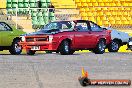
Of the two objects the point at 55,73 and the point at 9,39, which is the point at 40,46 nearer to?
the point at 9,39

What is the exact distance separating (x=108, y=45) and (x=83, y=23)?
2.31m

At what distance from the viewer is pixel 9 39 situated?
26.0 metres

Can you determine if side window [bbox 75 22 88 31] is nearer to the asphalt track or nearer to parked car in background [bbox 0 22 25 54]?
parked car in background [bbox 0 22 25 54]

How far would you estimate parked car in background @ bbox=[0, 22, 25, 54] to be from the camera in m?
25.9

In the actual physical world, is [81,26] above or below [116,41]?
above

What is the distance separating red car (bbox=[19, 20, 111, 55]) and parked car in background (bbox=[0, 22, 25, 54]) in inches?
24.7

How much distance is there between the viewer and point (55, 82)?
14070mm

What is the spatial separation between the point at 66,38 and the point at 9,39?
251 centimetres

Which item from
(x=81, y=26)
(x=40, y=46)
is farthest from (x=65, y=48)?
(x=81, y=26)

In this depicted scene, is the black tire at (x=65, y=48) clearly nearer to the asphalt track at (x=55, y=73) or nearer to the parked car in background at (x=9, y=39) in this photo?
the parked car in background at (x=9, y=39)

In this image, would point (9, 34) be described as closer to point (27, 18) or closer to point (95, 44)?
point (95, 44)

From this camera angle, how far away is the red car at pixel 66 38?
81.9 feet

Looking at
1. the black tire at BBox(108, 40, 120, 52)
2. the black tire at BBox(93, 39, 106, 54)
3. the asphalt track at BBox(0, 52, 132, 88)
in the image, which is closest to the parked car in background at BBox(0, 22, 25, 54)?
the black tire at BBox(93, 39, 106, 54)

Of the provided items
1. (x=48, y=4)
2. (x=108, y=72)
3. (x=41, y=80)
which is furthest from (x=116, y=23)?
(x=41, y=80)
